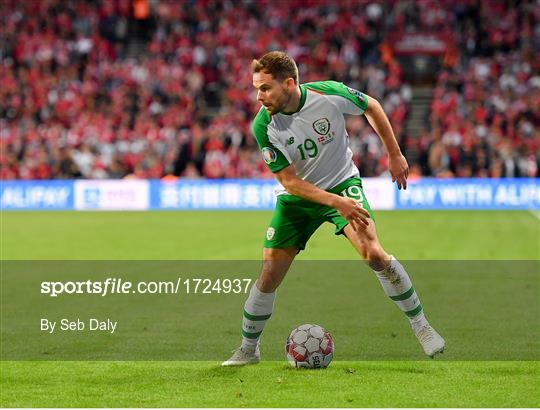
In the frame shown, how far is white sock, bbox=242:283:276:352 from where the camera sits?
26.7 ft

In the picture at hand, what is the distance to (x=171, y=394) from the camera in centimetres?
701

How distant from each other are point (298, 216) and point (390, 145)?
0.88m

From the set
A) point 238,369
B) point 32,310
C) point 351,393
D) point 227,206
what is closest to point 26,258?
point 32,310

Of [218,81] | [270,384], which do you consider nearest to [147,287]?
[270,384]

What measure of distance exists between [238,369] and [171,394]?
3.45 feet

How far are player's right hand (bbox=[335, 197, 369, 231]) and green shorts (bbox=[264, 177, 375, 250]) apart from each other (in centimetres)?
51

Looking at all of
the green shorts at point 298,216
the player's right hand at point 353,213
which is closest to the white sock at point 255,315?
the green shorts at point 298,216

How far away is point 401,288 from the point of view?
7.83 meters

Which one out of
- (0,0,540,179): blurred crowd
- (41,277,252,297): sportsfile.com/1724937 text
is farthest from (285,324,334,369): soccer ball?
(0,0,540,179): blurred crowd

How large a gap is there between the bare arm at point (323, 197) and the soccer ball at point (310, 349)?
110 cm

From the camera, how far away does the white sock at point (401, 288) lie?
25.5 feet

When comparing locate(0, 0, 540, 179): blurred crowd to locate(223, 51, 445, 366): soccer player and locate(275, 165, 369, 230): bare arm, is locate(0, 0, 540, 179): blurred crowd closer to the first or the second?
locate(223, 51, 445, 366): soccer player

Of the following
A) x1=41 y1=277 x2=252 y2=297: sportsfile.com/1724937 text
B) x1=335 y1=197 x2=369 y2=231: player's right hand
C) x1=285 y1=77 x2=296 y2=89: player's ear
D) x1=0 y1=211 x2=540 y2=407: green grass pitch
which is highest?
x1=285 y1=77 x2=296 y2=89: player's ear

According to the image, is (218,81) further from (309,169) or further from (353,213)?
(353,213)
